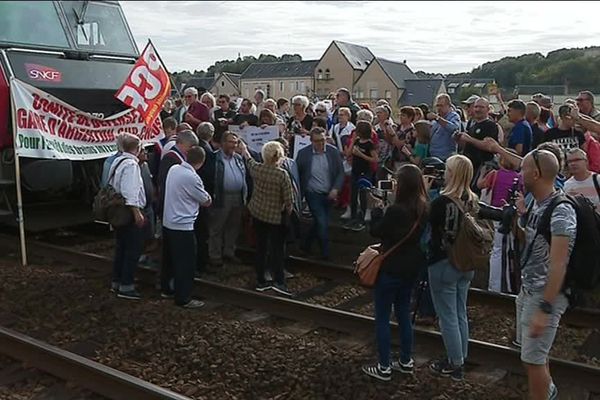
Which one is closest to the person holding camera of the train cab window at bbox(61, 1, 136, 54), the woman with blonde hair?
the woman with blonde hair

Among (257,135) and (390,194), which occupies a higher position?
(257,135)

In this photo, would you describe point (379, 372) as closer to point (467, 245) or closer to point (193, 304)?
point (467, 245)

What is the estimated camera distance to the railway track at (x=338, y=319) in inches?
207

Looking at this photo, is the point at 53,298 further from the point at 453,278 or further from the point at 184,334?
the point at 453,278

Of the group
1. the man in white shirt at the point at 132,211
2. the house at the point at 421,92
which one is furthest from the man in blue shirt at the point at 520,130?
the house at the point at 421,92

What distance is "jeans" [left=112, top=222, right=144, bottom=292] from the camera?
7141mm

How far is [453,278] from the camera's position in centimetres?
501

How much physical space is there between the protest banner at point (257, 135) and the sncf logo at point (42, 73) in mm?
2670

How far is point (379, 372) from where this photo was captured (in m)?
5.20

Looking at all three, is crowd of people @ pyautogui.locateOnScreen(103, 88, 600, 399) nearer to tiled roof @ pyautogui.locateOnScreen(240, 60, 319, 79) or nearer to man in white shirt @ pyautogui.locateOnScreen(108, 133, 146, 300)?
man in white shirt @ pyautogui.locateOnScreen(108, 133, 146, 300)

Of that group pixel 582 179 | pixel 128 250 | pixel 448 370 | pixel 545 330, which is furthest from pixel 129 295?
pixel 582 179

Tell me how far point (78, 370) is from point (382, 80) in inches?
2382

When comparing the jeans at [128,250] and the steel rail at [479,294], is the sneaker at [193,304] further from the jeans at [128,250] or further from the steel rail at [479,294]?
the steel rail at [479,294]

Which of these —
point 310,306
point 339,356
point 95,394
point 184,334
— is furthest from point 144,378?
point 310,306
